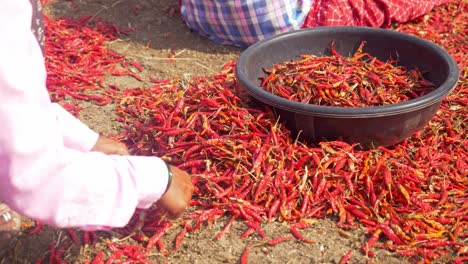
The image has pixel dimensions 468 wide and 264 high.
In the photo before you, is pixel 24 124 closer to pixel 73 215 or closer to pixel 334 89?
pixel 73 215

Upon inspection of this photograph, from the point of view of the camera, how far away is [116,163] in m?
2.17

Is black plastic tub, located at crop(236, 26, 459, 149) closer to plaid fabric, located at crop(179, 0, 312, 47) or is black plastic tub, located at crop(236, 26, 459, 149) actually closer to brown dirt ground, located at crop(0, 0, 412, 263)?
brown dirt ground, located at crop(0, 0, 412, 263)

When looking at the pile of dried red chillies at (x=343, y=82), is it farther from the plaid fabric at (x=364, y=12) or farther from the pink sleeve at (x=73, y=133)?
the pink sleeve at (x=73, y=133)

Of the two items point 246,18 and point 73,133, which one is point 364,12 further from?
point 73,133

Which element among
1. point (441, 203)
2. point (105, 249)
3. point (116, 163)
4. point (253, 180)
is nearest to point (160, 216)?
point (105, 249)

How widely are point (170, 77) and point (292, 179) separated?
200cm

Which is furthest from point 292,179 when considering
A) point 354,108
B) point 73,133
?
point 73,133

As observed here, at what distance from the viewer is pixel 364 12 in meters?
5.58

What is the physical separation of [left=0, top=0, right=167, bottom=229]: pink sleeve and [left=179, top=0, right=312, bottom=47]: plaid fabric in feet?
10.3

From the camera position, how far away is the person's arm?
6.17 feet

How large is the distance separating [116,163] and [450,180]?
7.14 feet

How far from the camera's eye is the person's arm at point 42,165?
1.88 meters

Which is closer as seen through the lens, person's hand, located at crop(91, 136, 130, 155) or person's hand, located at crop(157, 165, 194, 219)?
person's hand, located at crop(157, 165, 194, 219)

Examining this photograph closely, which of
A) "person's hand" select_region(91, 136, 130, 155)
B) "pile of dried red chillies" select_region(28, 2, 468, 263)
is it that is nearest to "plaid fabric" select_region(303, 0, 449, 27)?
"pile of dried red chillies" select_region(28, 2, 468, 263)
